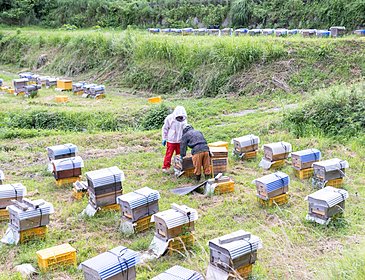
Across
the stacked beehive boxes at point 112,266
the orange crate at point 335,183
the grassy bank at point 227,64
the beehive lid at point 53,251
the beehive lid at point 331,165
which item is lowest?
the beehive lid at point 53,251

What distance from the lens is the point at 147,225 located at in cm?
711

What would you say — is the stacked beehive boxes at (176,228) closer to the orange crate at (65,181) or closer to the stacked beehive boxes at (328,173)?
the stacked beehive boxes at (328,173)

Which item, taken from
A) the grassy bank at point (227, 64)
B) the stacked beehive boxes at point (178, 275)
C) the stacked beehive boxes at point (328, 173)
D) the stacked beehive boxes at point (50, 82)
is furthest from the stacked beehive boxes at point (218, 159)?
the stacked beehive boxes at point (50, 82)

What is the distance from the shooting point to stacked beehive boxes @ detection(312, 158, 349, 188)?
816 centimetres

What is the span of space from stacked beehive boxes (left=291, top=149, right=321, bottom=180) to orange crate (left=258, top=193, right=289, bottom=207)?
118 cm

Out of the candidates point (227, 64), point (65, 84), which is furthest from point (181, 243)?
point (65, 84)

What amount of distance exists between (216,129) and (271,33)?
9.89 m

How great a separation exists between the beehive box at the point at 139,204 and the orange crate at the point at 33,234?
1.20 metres

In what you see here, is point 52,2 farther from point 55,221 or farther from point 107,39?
point 55,221

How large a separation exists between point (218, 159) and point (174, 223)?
316 cm

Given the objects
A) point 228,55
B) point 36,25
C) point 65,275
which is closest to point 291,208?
point 65,275

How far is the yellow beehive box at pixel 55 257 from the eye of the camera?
590 centimetres

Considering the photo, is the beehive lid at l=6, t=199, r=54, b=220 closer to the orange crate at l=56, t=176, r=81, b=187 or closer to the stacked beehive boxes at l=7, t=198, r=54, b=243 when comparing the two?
the stacked beehive boxes at l=7, t=198, r=54, b=243

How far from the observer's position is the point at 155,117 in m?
13.9
